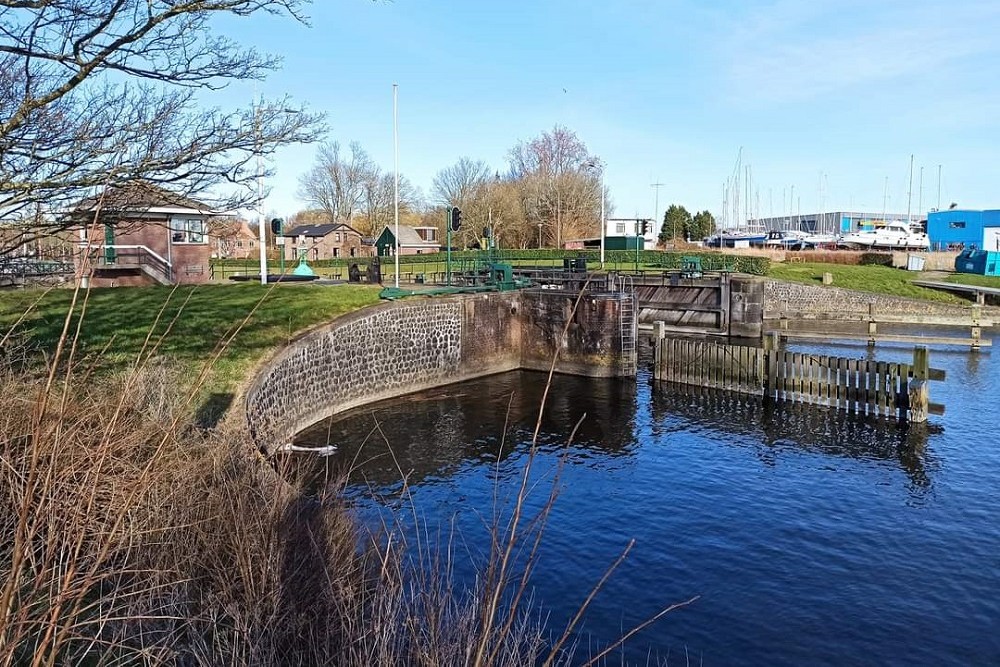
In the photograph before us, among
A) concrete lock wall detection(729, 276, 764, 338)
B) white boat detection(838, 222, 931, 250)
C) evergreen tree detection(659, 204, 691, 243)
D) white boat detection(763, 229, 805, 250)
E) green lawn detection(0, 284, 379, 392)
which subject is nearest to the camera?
green lawn detection(0, 284, 379, 392)

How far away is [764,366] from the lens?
77.1ft

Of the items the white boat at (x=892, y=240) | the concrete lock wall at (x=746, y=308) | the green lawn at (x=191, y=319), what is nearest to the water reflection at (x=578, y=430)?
the green lawn at (x=191, y=319)

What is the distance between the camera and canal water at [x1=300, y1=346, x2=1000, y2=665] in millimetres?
9703

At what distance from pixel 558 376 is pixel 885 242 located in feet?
206

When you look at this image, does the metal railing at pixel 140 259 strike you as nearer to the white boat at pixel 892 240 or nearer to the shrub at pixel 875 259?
the shrub at pixel 875 259

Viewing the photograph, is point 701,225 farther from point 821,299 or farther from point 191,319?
point 191,319

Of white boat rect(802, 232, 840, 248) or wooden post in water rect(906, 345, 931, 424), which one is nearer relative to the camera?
wooden post in water rect(906, 345, 931, 424)

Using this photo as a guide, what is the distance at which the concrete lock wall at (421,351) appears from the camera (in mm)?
18766

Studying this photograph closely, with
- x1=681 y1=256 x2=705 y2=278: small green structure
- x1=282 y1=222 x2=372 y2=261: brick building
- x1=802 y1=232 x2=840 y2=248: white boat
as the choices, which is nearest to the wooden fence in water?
x1=681 y1=256 x2=705 y2=278: small green structure

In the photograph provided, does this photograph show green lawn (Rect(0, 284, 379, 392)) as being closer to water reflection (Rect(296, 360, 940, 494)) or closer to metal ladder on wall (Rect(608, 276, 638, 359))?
water reflection (Rect(296, 360, 940, 494))

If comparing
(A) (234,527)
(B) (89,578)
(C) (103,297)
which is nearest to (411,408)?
(C) (103,297)

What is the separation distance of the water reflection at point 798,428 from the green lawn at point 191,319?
10908mm

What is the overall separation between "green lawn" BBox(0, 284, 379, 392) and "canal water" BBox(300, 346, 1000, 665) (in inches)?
114

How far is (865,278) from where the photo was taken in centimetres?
5003
